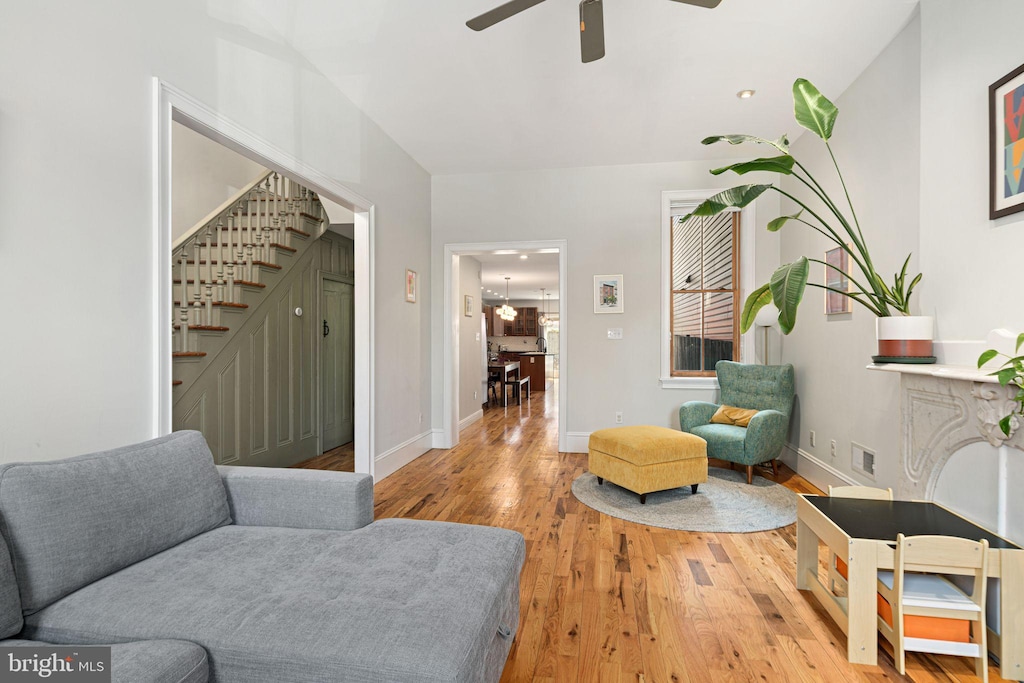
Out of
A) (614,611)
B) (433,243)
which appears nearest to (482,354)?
(433,243)

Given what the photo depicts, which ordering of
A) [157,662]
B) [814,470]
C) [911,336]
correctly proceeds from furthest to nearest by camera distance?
1. [814,470]
2. [911,336]
3. [157,662]

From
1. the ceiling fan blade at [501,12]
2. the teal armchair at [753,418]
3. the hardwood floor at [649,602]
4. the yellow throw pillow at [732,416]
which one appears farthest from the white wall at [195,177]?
the yellow throw pillow at [732,416]

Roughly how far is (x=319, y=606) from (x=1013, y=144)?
113 inches

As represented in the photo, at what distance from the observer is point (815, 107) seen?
239 centimetres

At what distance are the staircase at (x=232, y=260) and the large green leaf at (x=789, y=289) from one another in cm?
368

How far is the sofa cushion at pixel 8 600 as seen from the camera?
111 cm

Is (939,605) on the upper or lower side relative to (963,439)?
lower

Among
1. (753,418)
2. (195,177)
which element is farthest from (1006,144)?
(195,177)

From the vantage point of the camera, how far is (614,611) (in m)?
2.08

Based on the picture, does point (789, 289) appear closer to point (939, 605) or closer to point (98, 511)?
point (939, 605)

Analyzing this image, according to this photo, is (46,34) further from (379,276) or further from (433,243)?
(433,243)

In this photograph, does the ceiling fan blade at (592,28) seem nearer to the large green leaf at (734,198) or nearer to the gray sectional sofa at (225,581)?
the large green leaf at (734,198)

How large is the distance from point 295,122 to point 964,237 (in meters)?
3.54

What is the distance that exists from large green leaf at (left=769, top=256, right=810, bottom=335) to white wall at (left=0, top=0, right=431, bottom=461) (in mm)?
2729
